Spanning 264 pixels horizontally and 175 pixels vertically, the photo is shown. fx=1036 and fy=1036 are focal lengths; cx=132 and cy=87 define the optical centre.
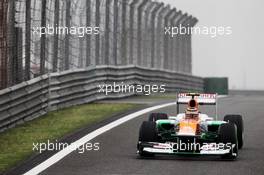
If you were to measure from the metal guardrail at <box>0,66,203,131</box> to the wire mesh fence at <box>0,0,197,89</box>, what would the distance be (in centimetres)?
27

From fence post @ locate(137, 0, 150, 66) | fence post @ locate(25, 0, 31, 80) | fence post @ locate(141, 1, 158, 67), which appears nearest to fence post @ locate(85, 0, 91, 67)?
fence post @ locate(25, 0, 31, 80)

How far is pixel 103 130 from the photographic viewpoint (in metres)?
16.6

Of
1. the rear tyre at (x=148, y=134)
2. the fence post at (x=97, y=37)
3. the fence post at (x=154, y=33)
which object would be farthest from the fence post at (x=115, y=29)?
the rear tyre at (x=148, y=134)

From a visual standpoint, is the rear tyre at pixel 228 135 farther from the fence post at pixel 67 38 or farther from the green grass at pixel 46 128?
the fence post at pixel 67 38

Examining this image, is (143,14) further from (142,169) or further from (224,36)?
(224,36)

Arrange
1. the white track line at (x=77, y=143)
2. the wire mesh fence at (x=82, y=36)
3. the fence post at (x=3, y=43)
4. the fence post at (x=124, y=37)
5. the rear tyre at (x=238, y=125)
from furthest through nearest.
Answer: the fence post at (x=124, y=37), the wire mesh fence at (x=82, y=36), the fence post at (x=3, y=43), the rear tyre at (x=238, y=125), the white track line at (x=77, y=143)

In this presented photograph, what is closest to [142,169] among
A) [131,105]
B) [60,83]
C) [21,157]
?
[21,157]

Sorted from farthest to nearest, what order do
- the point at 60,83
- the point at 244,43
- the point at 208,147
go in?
the point at 244,43 → the point at 60,83 → the point at 208,147

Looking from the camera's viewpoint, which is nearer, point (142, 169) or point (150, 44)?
point (142, 169)

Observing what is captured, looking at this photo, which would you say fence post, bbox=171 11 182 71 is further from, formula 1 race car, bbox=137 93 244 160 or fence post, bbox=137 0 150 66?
formula 1 race car, bbox=137 93 244 160

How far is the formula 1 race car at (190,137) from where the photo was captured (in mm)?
13297

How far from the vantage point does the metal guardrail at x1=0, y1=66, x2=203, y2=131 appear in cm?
1712

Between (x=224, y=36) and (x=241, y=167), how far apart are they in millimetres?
66922

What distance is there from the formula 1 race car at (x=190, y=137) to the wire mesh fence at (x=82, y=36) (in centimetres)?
411
